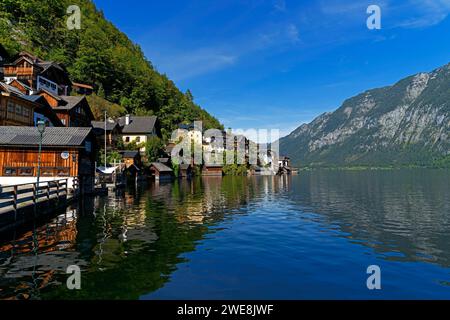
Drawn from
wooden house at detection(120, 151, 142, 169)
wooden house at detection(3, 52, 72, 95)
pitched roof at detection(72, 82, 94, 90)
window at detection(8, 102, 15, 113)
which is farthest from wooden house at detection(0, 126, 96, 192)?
pitched roof at detection(72, 82, 94, 90)

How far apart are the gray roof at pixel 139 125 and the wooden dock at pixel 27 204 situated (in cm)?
6461

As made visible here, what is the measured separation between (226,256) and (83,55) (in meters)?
108

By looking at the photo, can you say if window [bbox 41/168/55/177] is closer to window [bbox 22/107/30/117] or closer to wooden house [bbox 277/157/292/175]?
window [bbox 22/107/30/117]

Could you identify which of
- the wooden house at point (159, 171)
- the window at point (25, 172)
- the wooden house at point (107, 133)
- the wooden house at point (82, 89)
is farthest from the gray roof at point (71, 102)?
the wooden house at point (82, 89)

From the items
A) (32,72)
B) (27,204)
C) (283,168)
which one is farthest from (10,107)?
(283,168)

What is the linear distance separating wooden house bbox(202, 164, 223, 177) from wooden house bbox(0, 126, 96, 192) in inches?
3109

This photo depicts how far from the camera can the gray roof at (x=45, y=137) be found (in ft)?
124

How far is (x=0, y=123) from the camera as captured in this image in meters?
42.4

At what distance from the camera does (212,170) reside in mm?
120625

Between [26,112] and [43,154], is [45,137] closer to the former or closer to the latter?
[43,154]

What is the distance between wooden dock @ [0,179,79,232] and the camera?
20.3m
